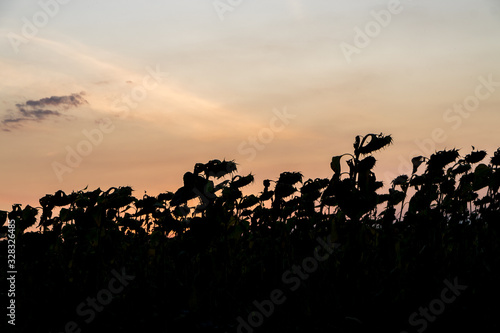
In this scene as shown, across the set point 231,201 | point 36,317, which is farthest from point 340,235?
point 36,317

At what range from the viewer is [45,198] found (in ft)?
21.0

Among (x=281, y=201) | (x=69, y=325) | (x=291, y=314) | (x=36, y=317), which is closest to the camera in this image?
(x=291, y=314)

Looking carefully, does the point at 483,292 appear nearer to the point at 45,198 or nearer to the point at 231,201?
the point at 231,201

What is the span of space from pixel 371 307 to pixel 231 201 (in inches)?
85.2
